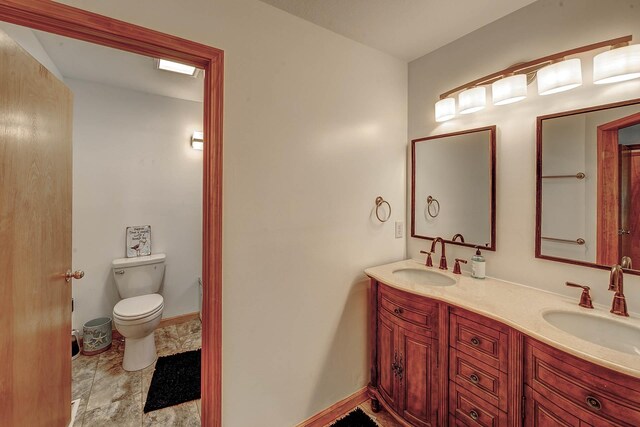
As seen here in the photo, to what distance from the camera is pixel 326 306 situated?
1.73 meters

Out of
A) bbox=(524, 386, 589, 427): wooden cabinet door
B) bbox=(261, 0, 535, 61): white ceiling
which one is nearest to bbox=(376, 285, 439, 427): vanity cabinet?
bbox=(524, 386, 589, 427): wooden cabinet door

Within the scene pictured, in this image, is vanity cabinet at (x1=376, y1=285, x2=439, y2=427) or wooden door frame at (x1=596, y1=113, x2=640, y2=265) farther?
vanity cabinet at (x1=376, y1=285, x2=439, y2=427)

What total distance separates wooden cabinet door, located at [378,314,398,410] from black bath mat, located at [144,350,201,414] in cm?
131

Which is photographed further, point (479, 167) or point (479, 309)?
point (479, 167)

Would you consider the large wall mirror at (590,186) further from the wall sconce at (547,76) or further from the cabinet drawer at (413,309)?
the cabinet drawer at (413,309)

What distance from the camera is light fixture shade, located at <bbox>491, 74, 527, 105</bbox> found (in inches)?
56.1

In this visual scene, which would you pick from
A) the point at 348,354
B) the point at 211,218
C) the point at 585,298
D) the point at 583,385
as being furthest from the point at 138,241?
the point at 585,298

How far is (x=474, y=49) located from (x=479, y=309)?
1589 mm

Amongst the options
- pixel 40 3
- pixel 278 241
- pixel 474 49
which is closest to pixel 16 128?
pixel 40 3

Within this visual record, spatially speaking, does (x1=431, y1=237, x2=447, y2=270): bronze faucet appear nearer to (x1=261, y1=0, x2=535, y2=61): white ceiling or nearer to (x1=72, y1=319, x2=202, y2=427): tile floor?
(x1=261, y1=0, x2=535, y2=61): white ceiling

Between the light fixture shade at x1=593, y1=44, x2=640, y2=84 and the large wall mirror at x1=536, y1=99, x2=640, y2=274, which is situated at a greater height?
the light fixture shade at x1=593, y1=44, x2=640, y2=84

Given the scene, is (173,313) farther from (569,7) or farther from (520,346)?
(569,7)

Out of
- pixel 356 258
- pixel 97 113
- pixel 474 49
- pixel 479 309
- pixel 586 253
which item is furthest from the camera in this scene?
pixel 97 113

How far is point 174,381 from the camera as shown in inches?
79.7
